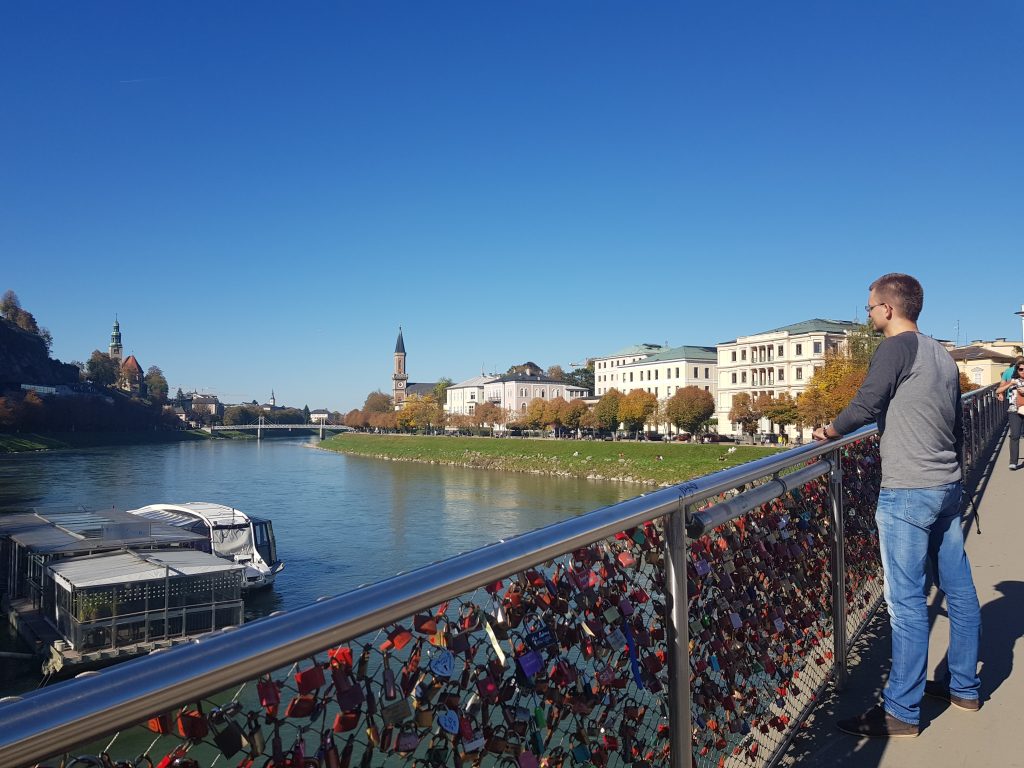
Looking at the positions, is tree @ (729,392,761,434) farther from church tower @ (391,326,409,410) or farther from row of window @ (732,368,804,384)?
church tower @ (391,326,409,410)

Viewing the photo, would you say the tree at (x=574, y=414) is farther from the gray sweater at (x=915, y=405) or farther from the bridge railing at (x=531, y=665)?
the bridge railing at (x=531, y=665)

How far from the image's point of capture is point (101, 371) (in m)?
145

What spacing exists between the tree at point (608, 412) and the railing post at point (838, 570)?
243ft

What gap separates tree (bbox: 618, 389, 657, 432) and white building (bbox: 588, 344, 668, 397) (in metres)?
22.6

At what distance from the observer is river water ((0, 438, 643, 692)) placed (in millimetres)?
22484

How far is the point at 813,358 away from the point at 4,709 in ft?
244

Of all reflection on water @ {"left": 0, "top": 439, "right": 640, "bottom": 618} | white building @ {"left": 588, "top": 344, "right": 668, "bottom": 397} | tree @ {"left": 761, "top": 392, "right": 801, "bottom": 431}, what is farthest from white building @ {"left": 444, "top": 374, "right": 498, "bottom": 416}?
tree @ {"left": 761, "top": 392, "right": 801, "bottom": 431}

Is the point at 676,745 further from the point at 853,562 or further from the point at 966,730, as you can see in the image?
the point at 853,562

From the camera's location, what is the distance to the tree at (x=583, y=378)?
427 ft

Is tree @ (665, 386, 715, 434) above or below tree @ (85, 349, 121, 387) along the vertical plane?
below

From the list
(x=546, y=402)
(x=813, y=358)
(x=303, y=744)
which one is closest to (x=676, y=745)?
(x=303, y=744)

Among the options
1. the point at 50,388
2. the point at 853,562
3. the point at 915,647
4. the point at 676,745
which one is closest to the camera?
the point at 676,745

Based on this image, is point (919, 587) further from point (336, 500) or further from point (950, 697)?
point (336, 500)

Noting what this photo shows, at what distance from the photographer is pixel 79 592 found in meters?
14.0
